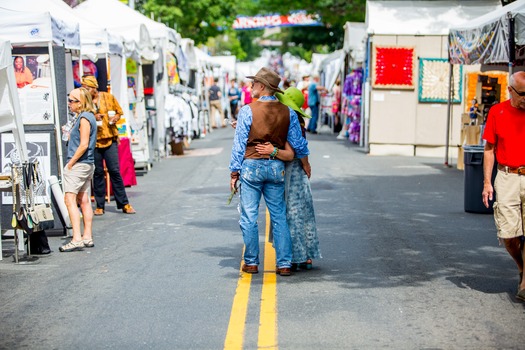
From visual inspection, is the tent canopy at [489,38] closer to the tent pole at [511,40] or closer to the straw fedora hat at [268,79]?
the tent pole at [511,40]

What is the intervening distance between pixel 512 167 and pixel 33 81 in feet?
20.2

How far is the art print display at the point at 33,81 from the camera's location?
10.7 meters

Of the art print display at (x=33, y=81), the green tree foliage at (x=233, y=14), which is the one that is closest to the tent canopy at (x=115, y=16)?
the art print display at (x=33, y=81)

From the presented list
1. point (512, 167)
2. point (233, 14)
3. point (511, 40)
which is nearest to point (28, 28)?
point (512, 167)

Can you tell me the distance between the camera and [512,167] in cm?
722

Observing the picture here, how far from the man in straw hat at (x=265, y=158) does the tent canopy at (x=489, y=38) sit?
5159 millimetres

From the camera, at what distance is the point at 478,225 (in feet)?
37.4

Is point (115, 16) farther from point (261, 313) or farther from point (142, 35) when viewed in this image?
point (261, 313)

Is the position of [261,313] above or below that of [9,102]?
below

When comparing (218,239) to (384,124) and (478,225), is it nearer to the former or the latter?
(478,225)

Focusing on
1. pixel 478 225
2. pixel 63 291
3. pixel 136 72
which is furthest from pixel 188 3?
pixel 63 291

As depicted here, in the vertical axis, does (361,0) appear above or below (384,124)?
above

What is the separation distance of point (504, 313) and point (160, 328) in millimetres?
Answer: 2655

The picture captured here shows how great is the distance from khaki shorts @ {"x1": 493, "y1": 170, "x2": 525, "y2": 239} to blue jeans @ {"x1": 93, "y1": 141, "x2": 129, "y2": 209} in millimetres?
6715
